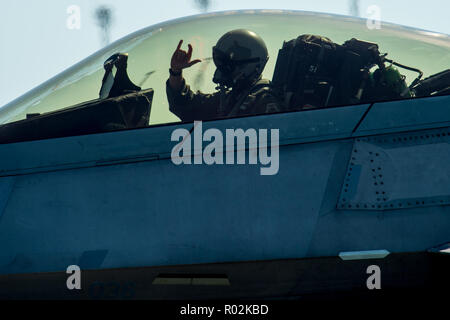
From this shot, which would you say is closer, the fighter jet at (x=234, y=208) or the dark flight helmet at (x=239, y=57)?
the fighter jet at (x=234, y=208)

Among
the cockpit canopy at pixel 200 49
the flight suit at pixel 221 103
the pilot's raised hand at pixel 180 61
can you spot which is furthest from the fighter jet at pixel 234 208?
the pilot's raised hand at pixel 180 61

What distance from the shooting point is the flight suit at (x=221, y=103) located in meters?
3.53

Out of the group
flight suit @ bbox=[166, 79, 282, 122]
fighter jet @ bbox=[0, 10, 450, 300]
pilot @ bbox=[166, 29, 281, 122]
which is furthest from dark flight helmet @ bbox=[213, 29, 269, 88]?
fighter jet @ bbox=[0, 10, 450, 300]

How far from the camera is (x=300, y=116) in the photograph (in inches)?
134

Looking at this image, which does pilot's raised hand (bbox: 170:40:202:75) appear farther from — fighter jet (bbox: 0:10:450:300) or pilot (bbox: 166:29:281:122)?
fighter jet (bbox: 0:10:450:300)

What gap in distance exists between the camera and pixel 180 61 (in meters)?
3.82

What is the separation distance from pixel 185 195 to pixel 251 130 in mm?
545

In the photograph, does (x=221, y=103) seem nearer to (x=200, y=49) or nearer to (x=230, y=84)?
(x=230, y=84)

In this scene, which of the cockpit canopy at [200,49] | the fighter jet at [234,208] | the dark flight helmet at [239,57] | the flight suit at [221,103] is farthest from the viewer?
the dark flight helmet at [239,57]

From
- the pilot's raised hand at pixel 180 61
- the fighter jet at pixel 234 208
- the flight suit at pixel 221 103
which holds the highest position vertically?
the pilot's raised hand at pixel 180 61

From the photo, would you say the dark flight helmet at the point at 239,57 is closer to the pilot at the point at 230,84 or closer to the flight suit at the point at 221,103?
the pilot at the point at 230,84

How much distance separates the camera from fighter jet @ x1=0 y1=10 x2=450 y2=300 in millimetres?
3262

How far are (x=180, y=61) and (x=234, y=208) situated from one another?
1.13 m
